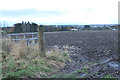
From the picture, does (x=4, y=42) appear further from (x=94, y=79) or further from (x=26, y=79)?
(x=94, y=79)

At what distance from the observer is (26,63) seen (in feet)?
20.9

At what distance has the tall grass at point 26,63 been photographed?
555 cm

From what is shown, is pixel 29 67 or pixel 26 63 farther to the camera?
pixel 26 63

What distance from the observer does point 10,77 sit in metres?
5.22

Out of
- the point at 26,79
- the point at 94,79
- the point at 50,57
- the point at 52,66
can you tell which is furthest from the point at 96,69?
the point at 26,79

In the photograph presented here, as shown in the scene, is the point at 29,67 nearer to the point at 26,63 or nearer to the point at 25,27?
the point at 26,63

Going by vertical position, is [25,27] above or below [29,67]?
above

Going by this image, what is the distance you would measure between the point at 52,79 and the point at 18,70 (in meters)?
1.36

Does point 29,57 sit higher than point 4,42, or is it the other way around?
point 4,42

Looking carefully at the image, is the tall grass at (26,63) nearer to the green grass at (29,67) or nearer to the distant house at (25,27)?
the green grass at (29,67)

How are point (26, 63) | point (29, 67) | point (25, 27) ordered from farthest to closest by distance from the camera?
point (25, 27) → point (26, 63) → point (29, 67)

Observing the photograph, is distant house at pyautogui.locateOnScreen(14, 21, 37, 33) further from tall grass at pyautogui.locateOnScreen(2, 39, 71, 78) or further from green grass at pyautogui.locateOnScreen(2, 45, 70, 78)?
green grass at pyautogui.locateOnScreen(2, 45, 70, 78)

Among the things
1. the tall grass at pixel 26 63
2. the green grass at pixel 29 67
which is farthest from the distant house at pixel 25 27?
the green grass at pixel 29 67

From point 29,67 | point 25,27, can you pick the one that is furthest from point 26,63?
point 25,27
